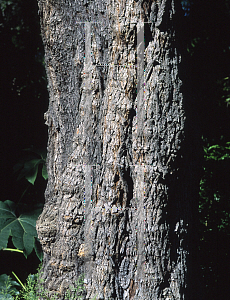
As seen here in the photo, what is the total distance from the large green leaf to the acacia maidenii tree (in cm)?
54

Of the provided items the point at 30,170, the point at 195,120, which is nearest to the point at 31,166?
the point at 30,170

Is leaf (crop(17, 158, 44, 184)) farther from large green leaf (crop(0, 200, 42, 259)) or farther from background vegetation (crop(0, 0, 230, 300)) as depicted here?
large green leaf (crop(0, 200, 42, 259))

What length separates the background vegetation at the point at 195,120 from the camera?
242 cm

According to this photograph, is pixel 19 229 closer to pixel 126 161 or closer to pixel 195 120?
pixel 126 161

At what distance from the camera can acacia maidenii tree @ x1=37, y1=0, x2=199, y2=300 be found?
4.38ft

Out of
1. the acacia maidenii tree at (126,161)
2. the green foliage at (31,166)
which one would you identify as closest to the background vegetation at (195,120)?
the green foliage at (31,166)

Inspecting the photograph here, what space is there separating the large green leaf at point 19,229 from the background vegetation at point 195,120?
19mm

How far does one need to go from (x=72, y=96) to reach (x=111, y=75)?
0.87 ft

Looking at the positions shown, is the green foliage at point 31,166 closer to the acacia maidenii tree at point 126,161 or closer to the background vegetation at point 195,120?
the background vegetation at point 195,120

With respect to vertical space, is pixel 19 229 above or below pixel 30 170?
below

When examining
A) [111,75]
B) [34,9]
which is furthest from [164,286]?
[34,9]

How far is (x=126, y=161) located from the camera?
1.38 metres

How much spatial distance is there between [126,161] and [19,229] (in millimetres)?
1059

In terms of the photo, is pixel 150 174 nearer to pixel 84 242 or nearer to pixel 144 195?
pixel 144 195
